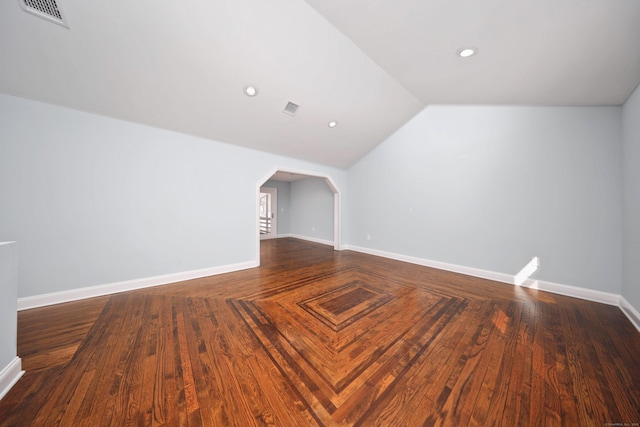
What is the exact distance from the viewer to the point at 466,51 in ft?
7.28

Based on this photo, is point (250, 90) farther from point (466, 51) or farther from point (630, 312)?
point (630, 312)

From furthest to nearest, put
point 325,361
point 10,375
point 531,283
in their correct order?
point 531,283 → point 325,361 → point 10,375

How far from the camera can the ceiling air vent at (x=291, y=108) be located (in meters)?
3.25

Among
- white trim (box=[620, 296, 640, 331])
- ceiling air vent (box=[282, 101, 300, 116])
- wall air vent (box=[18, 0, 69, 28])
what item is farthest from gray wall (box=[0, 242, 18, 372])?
white trim (box=[620, 296, 640, 331])

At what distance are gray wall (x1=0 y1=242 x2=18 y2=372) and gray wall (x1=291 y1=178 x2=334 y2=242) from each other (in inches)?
223

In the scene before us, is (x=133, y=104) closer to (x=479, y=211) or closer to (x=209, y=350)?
(x=209, y=350)

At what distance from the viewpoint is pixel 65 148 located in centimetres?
253

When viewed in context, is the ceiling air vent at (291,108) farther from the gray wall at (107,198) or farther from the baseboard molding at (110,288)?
the baseboard molding at (110,288)

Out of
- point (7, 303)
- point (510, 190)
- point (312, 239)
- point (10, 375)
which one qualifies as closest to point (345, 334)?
point (10, 375)

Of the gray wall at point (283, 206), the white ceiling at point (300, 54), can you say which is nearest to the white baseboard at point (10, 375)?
the white ceiling at point (300, 54)

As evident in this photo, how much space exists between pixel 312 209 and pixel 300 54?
4.95 meters

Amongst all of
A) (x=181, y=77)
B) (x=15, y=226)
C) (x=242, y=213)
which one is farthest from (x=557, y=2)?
(x=15, y=226)

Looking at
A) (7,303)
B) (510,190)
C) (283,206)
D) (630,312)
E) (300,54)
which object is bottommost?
(630,312)

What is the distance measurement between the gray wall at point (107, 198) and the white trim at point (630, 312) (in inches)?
205
